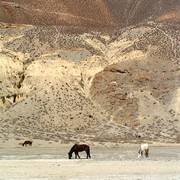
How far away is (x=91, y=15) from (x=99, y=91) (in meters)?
37.8

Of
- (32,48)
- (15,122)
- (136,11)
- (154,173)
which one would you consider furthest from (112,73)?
(136,11)

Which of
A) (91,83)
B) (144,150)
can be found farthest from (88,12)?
(144,150)

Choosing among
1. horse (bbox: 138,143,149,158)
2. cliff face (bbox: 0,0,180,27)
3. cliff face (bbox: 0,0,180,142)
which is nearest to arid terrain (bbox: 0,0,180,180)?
cliff face (bbox: 0,0,180,142)

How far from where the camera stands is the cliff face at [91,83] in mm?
43125

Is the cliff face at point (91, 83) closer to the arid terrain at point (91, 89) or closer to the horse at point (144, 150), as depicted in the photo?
the arid terrain at point (91, 89)

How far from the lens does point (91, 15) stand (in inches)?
3386

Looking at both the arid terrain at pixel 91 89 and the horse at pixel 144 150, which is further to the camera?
the arid terrain at pixel 91 89

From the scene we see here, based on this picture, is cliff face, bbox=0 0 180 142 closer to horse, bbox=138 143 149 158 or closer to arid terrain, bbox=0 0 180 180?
arid terrain, bbox=0 0 180 180

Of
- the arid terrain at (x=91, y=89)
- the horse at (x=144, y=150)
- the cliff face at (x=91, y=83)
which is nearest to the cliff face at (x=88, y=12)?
the cliff face at (x=91, y=83)

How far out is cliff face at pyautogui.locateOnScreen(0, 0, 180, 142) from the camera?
43.1 meters

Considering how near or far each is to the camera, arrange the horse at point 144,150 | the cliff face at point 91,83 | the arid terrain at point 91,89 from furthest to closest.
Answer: the cliff face at point 91,83, the arid terrain at point 91,89, the horse at point 144,150

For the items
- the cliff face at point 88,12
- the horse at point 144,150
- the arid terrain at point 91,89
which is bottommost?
the horse at point 144,150

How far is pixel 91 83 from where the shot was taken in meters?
52.4

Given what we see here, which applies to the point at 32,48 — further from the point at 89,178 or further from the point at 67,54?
the point at 89,178
